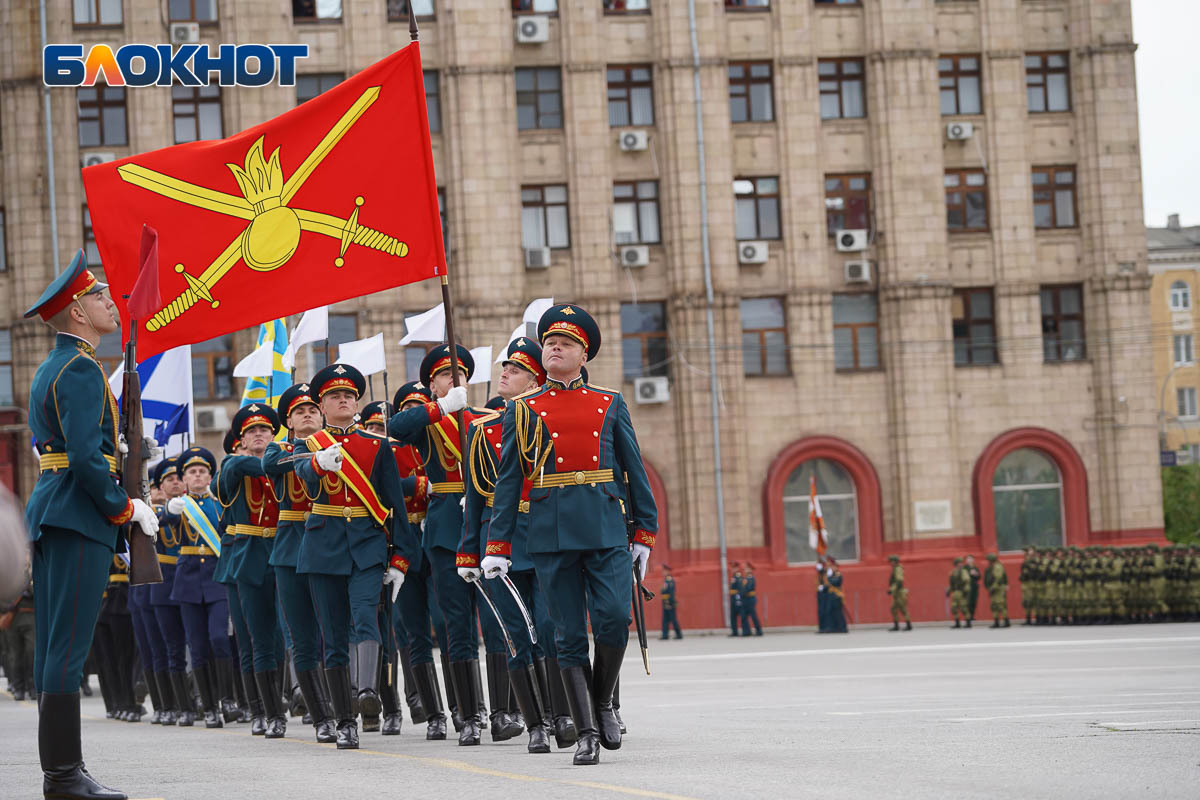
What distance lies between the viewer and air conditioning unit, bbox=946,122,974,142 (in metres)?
41.0

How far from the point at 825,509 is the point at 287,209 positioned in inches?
1178

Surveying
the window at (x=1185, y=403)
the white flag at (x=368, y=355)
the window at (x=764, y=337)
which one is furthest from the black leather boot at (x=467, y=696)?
the window at (x=1185, y=403)

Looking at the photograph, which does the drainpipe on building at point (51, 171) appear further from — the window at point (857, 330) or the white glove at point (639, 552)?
the white glove at point (639, 552)

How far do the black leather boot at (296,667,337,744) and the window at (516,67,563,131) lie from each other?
1182 inches

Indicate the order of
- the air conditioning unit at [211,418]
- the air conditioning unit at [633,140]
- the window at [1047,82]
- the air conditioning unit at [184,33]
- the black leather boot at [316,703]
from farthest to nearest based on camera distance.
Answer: the window at [1047,82] < the air conditioning unit at [633,140] < the air conditioning unit at [184,33] < the air conditioning unit at [211,418] < the black leather boot at [316,703]

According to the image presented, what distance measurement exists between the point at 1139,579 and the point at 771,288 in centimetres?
1137

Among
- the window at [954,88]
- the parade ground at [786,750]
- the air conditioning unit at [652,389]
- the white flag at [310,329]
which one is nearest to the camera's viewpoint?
the parade ground at [786,750]

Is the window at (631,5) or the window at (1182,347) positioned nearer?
the window at (631,5)

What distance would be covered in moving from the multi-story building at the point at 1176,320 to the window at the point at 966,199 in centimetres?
5091

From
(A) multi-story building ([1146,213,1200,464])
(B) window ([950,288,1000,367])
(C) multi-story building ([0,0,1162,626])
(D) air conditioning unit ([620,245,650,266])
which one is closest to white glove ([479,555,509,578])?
(C) multi-story building ([0,0,1162,626])

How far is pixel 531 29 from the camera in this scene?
132 ft

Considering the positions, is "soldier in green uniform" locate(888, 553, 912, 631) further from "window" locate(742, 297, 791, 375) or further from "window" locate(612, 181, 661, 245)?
"window" locate(612, 181, 661, 245)

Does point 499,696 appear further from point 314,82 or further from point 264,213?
point 314,82

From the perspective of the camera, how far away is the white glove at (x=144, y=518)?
782 centimetres
